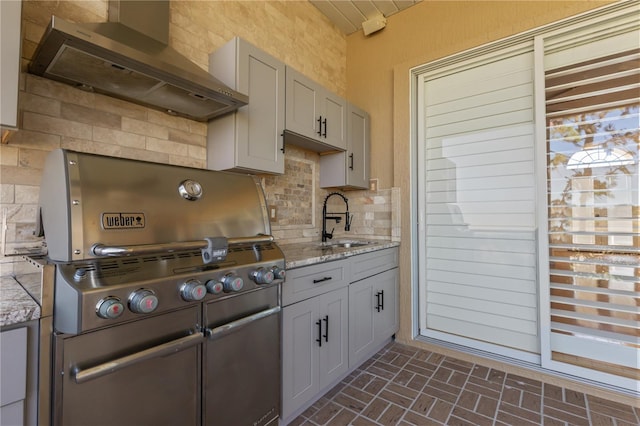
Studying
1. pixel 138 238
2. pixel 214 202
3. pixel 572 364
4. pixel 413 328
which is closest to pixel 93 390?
pixel 138 238

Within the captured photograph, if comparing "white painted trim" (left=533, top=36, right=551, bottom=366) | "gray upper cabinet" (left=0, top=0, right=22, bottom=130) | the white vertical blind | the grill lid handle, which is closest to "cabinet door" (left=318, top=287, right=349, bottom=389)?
the grill lid handle

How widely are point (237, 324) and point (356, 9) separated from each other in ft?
10.3

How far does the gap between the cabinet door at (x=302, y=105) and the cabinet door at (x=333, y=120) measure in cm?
7

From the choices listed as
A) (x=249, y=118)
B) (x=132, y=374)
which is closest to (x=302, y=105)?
(x=249, y=118)

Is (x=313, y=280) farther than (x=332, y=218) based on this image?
No

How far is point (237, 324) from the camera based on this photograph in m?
1.37

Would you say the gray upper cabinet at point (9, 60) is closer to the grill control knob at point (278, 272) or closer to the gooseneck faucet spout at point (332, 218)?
the grill control knob at point (278, 272)

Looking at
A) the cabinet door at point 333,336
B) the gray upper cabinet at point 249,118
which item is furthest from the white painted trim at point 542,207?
the gray upper cabinet at point 249,118

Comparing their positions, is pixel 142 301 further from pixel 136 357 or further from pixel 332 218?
pixel 332 218

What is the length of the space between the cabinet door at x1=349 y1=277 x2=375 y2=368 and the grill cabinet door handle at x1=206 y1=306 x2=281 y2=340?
0.77 meters

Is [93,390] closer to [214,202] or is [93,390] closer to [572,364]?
[214,202]

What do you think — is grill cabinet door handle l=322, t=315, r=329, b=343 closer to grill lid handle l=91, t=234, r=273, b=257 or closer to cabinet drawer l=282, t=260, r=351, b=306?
cabinet drawer l=282, t=260, r=351, b=306

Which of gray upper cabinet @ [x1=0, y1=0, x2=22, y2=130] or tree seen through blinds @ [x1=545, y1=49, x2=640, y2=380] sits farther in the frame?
tree seen through blinds @ [x1=545, y1=49, x2=640, y2=380]

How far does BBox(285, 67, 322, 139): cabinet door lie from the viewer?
222cm
